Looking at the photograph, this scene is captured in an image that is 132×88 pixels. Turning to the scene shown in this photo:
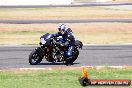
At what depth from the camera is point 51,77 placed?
53.9 feet

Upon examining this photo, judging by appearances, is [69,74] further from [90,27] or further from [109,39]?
[90,27]

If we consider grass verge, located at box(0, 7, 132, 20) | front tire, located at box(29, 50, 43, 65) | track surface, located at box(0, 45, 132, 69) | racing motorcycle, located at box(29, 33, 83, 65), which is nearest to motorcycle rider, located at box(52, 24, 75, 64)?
racing motorcycle, located at box(29, 33, 83, 65)

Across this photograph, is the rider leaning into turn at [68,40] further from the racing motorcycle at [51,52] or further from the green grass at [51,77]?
the green grass at [51,77]

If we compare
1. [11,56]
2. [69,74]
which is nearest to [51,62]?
[11,56]

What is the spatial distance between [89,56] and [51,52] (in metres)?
3.94

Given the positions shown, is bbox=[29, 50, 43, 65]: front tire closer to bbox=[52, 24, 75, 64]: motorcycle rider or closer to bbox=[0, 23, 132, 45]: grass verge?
bbox=[52, 24, 75, 64]: motorcycle rider

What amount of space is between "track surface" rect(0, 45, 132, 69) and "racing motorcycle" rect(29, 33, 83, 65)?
0.97 ft

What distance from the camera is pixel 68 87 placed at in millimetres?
14273

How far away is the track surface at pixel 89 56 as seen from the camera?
22.1 m

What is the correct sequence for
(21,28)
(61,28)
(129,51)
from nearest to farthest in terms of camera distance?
(61,28), (129,51), (21,28)

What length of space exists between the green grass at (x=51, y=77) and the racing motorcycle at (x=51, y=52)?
3.00 metres

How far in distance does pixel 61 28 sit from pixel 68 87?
7102 millimetres

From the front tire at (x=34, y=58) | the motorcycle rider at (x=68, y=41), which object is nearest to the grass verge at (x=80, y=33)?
the front tire at (x=34, y=58)

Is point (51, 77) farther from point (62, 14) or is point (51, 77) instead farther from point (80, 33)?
point (62, 14)
